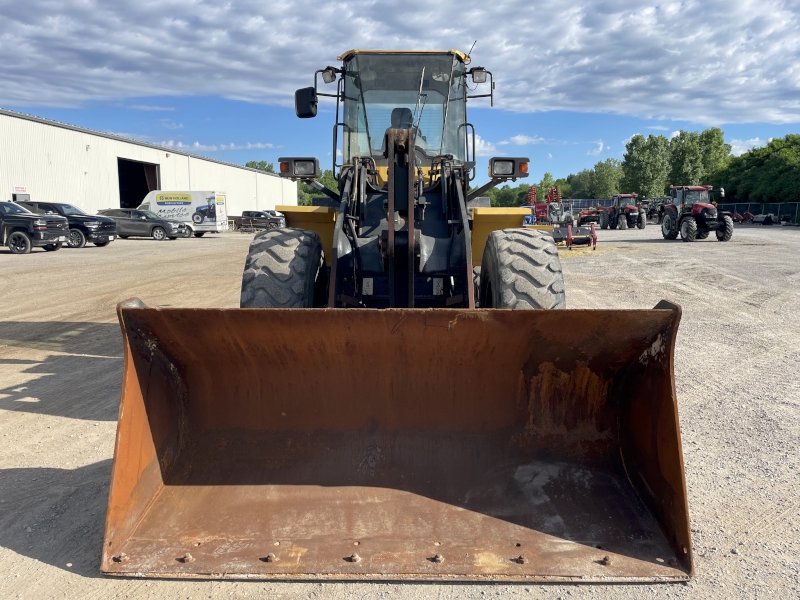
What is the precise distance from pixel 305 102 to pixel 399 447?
322 centimetres

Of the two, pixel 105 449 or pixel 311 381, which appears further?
pixel 105 449

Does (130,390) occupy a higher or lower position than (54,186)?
lower

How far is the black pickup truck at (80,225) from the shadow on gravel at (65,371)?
1574 centimetres

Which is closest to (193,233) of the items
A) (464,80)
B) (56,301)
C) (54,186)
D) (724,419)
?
(54,186)

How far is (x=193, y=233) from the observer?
3391 centimetres

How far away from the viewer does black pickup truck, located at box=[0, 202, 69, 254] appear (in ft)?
62.4

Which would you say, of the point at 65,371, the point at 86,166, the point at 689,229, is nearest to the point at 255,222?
the point at 86,166

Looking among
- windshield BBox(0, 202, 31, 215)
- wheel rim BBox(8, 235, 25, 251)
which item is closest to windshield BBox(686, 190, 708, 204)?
wheel rim BBox(8, 235, 25, 251)

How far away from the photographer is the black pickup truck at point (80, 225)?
2239cm

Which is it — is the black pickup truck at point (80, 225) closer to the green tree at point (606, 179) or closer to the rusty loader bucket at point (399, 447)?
the rusty loader bucket at point (399, 447)

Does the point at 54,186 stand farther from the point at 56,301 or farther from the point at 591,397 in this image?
the point at 591,397

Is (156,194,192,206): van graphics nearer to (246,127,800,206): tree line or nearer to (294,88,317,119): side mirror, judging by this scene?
(246,127,800,206): tree line

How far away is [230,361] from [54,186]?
34008 millimetres

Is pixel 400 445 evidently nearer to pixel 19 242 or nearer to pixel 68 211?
pixel 19 242
